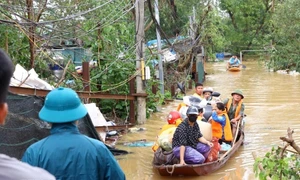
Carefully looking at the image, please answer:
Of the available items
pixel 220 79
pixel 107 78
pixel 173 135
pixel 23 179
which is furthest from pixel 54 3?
pixel 220 79

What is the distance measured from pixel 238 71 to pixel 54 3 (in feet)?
72.3

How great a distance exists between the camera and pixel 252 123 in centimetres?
1381

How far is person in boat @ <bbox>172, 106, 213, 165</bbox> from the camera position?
757 centimetres

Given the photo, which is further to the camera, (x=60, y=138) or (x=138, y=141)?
(x=138, y=141)

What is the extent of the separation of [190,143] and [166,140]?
0.51 m

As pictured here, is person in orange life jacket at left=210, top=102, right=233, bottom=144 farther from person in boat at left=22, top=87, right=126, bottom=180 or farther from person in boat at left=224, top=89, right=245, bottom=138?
person in boat at left=22, top=87, right=126, bottom=180

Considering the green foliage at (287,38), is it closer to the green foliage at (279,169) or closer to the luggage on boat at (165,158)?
the luggage on boat at (165,158)

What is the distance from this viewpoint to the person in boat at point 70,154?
8.78 ft

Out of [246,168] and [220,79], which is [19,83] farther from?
[220,79]

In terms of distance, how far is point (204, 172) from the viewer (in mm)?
8047

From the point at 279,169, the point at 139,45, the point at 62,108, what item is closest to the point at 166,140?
the point at 279,169

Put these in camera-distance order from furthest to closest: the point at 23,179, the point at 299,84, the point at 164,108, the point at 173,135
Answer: the point at 299,84 < the point at 164,108 < the point at 173,135 < the point at 23,179

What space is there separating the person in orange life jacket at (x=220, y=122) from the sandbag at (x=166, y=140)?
161 centimetres

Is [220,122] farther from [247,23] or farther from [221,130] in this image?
[247,23]
